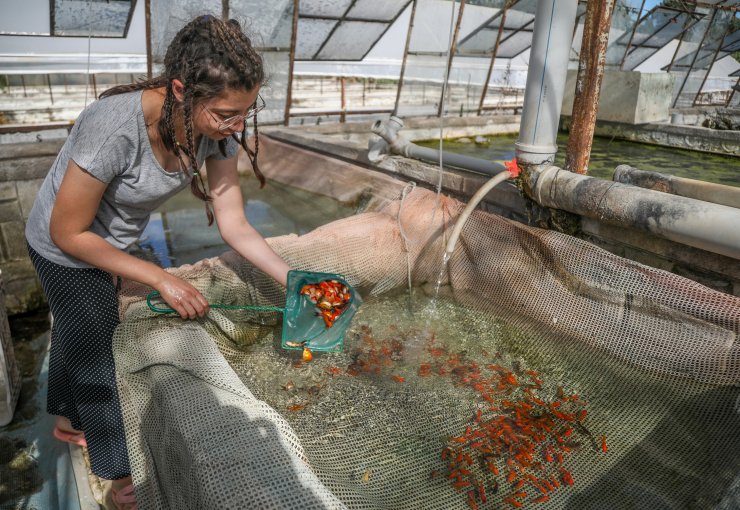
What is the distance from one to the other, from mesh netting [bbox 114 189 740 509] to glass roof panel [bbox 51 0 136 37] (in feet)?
19.6

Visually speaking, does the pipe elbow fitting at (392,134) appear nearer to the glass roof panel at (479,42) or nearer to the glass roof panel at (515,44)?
the glass roof panel at (479,42)

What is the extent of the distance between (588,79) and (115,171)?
3.13 m

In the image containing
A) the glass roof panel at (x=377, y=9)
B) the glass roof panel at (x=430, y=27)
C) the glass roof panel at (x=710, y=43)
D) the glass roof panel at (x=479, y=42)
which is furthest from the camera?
the glass roof panel at (x=710, y=43)

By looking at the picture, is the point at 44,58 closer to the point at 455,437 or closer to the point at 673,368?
the point at 455,437

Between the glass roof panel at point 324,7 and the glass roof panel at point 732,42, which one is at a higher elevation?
the glass roof panel at point 732,42

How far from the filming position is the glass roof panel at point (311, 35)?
8.62 metres

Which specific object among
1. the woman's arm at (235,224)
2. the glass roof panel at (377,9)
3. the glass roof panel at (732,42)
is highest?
the glass roof panel at (732,42)

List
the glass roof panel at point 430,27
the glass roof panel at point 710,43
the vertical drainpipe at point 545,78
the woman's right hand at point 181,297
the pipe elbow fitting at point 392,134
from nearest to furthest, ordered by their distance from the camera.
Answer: the woman's right hand at point 181,297 → the vertical drainpipe at point 545,78 → the pipe elbow fitting at point 392,134 → the glass roof panel at point 430,27 → the glass roof panel at point 710,43

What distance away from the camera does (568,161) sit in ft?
12.2

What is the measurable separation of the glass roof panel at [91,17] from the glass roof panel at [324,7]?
258 centimetres

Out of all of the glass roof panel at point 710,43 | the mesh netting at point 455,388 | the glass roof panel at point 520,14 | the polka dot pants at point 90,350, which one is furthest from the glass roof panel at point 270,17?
the glass roof panel at point 710,43

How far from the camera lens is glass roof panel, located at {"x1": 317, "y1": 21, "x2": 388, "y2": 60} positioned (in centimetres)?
924

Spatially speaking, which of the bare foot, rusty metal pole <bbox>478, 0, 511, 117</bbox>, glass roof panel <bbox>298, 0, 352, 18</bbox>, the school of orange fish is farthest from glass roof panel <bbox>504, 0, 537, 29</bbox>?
the bare foot

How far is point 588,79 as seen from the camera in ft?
11.6
